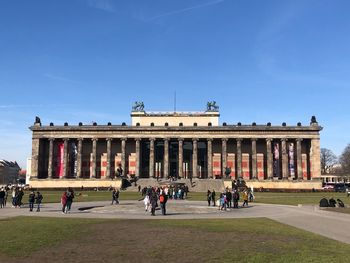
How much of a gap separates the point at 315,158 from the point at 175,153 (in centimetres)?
4164

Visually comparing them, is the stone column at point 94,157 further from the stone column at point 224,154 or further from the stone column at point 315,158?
the stone column at point 315,158

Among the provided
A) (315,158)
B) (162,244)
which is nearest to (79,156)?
(315,158)

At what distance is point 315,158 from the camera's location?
115 meters

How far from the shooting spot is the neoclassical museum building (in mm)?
114562

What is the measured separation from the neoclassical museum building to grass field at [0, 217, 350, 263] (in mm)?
88536

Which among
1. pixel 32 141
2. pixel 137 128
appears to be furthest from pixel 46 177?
pixel 137 128

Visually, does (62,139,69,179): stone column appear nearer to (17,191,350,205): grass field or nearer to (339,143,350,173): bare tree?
(17,191,350,205): grass field

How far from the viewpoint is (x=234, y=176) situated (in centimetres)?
11875

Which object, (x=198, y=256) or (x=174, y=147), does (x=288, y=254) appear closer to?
(x=198, y=256)

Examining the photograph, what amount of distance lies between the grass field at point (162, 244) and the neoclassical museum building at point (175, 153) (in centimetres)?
8854

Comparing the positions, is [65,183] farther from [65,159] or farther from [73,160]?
[73,160]

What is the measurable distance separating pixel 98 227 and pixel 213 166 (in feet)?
320

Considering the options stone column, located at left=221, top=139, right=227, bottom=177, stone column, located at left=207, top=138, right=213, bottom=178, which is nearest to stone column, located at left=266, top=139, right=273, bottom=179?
stone column, located at left=221, top=139, right=227, bottom=177

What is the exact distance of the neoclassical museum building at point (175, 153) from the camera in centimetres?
11456
